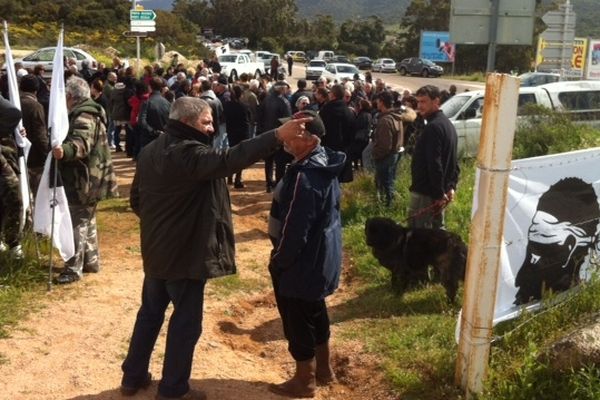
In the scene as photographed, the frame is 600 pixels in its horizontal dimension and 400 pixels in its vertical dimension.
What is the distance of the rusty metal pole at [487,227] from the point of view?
3820 mm

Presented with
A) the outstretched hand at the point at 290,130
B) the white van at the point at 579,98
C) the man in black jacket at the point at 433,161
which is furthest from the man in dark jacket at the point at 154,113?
the white van at the point at 579,98

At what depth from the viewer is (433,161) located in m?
6.23

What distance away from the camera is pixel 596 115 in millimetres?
14086

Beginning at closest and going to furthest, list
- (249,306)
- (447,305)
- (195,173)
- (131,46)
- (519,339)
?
(195,173)
(519,339)
(447,305)
(249,306)
(131,46)

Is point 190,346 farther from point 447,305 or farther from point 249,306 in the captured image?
point 447,305

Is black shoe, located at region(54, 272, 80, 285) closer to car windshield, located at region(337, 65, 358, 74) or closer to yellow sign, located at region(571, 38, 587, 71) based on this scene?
yellow sign, located at region(571, 38, 587, 71)

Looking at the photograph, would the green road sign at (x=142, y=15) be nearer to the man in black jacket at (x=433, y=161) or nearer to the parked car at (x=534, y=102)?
the parked car at (x=534, y=102)

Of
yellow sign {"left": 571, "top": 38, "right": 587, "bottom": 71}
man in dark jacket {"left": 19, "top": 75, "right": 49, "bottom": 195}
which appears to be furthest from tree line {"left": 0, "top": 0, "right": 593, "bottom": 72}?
man in dark jacket {"left": 19, "top": 75, "right": 49, "bottom": 195}

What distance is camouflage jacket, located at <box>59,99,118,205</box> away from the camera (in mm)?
6027

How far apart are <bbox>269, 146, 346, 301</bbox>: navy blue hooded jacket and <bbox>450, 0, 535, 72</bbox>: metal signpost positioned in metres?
2.58

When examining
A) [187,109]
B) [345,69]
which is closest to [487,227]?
[187,109]

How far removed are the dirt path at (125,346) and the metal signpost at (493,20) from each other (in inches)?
109

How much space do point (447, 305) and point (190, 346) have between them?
2.72m

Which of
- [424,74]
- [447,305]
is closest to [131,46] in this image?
[424,74]
